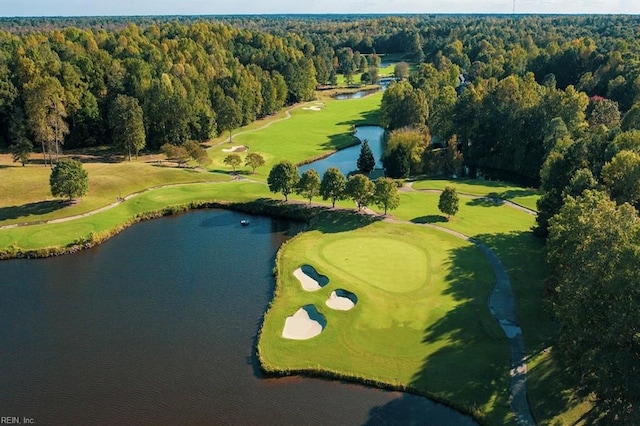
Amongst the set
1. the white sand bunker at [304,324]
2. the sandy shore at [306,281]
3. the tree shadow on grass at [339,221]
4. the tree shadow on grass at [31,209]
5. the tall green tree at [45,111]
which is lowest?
the white sand bunker at [304,324]

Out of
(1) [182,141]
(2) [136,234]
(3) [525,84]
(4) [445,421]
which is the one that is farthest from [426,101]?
(4) [445,421]

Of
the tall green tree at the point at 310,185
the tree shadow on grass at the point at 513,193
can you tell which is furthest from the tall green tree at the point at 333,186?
the tree shadow on grass at the point at 513,193

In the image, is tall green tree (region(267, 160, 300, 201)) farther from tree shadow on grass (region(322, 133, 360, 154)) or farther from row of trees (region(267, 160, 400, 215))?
tree shadow on grass (region(322, 133, 360, 154))

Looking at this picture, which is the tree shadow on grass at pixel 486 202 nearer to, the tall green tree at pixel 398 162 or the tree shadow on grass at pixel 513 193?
the tree shadow on grass at pixel 513 193

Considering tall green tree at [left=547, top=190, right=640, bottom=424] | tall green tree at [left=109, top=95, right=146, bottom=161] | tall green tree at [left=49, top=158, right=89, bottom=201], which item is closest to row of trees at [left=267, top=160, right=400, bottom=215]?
tall green tree at [left=49, top=158, right=89, bottom=201]

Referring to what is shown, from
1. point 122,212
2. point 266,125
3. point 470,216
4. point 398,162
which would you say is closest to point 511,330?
point 470,216

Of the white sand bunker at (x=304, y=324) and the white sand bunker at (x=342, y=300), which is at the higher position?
the white sand bunker at (x=342, y=300)
